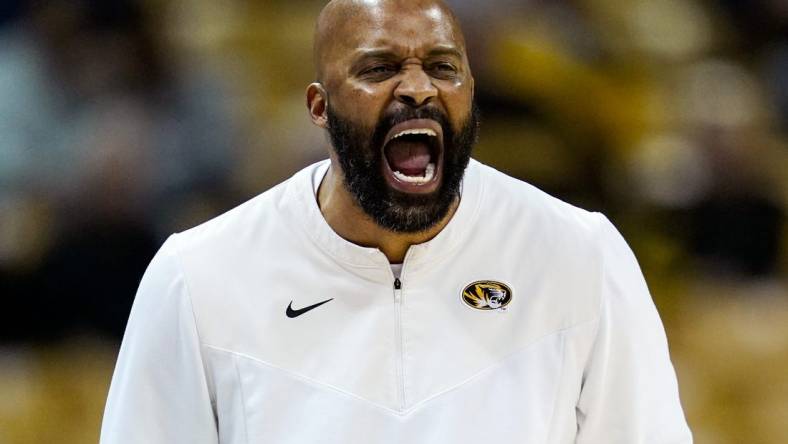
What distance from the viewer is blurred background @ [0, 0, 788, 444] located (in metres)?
3.33

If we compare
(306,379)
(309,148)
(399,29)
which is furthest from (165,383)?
(309,148)

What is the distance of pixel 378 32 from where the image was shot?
2010mm

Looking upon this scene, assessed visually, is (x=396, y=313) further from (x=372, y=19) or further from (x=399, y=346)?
(x=372, y=19)

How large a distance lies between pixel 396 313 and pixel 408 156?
10.8 inches

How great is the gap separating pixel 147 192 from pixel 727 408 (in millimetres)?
1780

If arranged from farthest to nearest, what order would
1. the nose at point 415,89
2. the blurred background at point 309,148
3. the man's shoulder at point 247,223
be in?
1. the blurred background at point 309,148
2. the man's shoulder at point 247,223
3. the nose at point 415,89

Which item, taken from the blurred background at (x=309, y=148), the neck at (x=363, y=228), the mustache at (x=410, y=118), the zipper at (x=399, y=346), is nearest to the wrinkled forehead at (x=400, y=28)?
the mustache at (x=410, y=118)

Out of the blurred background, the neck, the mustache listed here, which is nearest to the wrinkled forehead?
the mustache

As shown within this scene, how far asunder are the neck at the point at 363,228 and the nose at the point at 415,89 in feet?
0.66

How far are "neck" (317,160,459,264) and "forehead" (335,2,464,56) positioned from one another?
0.79ft

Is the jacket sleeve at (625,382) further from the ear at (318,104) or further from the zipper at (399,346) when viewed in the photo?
the ear at (318,104)

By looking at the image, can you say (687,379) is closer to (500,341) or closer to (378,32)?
(500,341)

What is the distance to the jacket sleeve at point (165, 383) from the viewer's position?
2014mm

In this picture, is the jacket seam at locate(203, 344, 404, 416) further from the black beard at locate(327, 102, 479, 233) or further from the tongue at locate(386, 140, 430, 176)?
the tongue at locate(386, 140, 430, 176)
